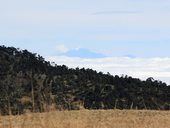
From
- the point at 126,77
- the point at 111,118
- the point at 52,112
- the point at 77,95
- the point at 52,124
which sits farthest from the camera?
the point at 126,77

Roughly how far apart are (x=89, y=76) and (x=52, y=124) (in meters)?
14.8

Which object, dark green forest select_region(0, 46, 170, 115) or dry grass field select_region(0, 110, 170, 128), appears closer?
dry grass field select_region(0, 110, 170, 128)

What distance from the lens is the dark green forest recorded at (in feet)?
63.9

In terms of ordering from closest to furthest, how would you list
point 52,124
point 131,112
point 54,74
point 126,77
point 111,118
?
1. point 52,124
2. point 111,118
3. point 131,112
4. point 54,74
5. point 126,77

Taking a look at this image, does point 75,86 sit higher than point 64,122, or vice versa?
point 75,86

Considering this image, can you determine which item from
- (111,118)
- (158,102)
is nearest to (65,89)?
(158,102)

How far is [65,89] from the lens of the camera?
21109 mm

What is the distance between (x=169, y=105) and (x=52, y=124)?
45.2ft

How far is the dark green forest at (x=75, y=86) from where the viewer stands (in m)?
19.5

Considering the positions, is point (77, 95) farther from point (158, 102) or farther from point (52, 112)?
point (52, 112)

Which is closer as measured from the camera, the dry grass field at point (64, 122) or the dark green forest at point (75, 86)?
the dry grass field at point (64, 122)

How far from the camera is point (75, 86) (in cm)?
2166

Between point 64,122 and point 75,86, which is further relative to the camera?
point 75,86

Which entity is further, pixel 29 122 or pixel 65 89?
pixel 65 89
